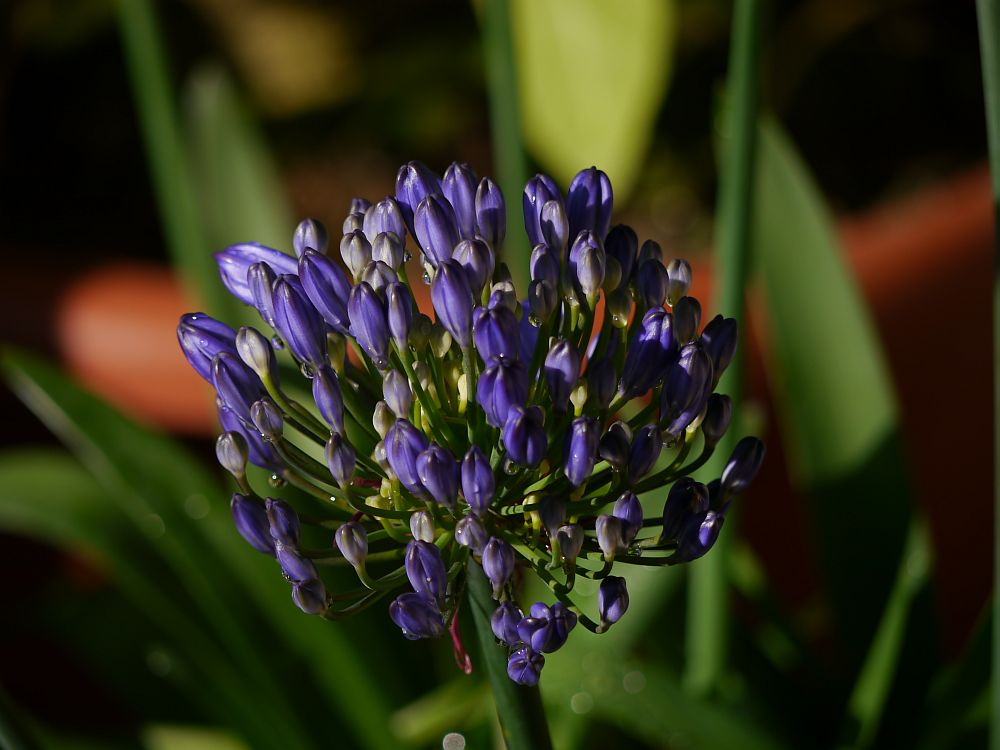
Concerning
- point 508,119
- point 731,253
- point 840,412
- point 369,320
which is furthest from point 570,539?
point 840,412

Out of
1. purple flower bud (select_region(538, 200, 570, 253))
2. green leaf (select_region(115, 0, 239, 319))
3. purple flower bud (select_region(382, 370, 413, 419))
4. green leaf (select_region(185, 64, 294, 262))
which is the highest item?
→ green leaf (select_region(185, 64, 294, 262))

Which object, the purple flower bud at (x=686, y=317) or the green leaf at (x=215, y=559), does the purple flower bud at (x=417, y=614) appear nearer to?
the purple flower bud at (x=686, y=317)

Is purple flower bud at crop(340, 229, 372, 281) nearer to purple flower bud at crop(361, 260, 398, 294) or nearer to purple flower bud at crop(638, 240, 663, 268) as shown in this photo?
purple flower bud at crop(361, 260, 398, 294)

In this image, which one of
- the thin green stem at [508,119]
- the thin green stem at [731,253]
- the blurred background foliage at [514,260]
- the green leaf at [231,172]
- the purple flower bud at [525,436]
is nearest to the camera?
the purple flower bud at [525,436]

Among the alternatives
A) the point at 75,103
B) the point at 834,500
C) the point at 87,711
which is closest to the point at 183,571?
the point at 834,500

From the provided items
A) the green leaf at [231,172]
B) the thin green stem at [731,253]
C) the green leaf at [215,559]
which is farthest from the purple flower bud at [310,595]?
the green leaf at [231,172]

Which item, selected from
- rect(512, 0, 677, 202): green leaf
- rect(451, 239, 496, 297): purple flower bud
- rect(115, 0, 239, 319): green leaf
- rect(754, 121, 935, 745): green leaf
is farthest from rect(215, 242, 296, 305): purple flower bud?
rect(512, 0, 677, 202): green leaf

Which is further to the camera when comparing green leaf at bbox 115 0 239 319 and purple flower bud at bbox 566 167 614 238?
green leaf at bbox 115 0 239 319
